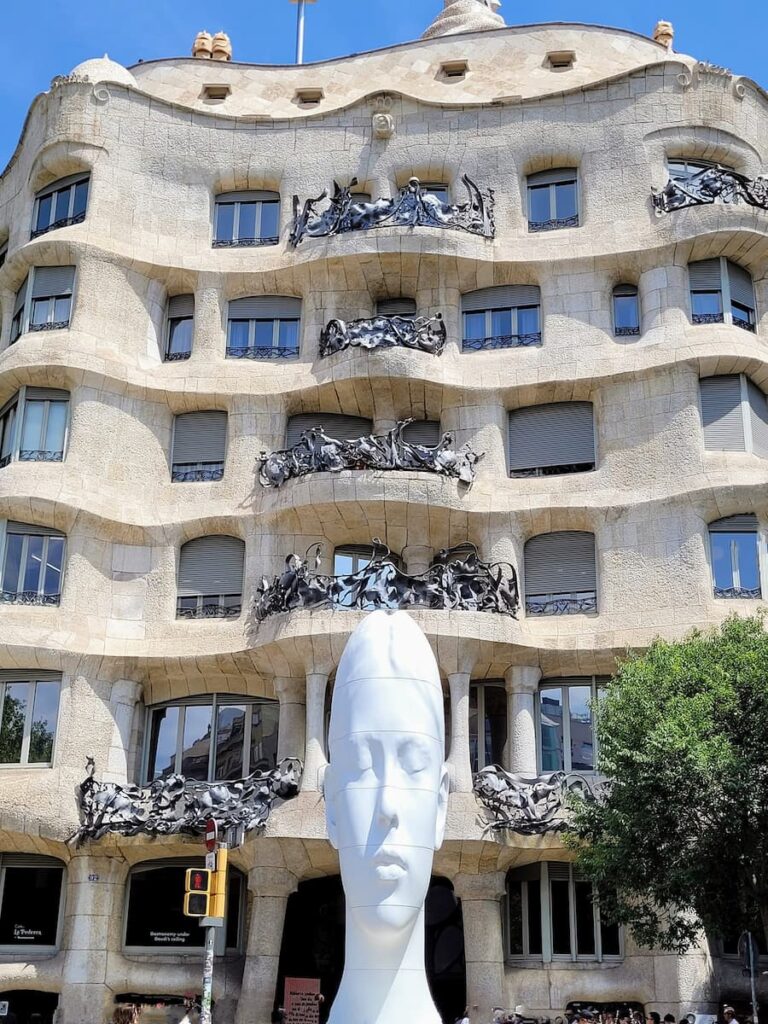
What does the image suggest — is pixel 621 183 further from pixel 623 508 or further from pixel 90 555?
pixel 90 555

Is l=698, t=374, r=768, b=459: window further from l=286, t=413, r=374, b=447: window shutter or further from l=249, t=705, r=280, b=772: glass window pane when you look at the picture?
l=249, t=705, r=280, b=772: glass window pane

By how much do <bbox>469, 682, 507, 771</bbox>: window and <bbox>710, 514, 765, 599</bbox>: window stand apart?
5.30 meters

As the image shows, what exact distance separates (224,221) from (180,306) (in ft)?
8.79

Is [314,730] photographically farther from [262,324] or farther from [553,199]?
[553,199]

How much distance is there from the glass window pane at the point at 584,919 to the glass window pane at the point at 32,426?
15692mm

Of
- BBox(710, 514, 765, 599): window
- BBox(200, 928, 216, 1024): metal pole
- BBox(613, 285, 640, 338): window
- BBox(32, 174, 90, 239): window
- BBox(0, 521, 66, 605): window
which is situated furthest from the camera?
BBox(32, 174, 90, 239): window

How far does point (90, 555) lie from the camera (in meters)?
30.4

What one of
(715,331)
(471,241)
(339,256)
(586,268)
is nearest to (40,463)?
(339,256)

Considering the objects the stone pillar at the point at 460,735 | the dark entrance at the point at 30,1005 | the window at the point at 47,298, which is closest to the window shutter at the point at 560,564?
the stone pillar at the point at 460,735

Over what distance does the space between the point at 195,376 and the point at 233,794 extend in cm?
1039

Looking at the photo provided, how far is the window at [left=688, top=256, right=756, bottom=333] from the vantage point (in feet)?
103

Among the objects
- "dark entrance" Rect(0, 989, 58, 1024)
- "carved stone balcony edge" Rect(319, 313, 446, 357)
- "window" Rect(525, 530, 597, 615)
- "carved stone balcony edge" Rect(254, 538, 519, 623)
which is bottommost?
"dark entrance" Rect(0, 989, 58, 1024)

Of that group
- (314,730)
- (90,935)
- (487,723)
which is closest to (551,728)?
(487,723)

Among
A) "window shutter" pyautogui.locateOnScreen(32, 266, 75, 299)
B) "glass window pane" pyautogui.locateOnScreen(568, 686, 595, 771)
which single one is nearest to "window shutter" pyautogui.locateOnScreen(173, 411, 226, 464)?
"window shutter" pyautogui.locateOnScreen(32, 266, 75, 299)
